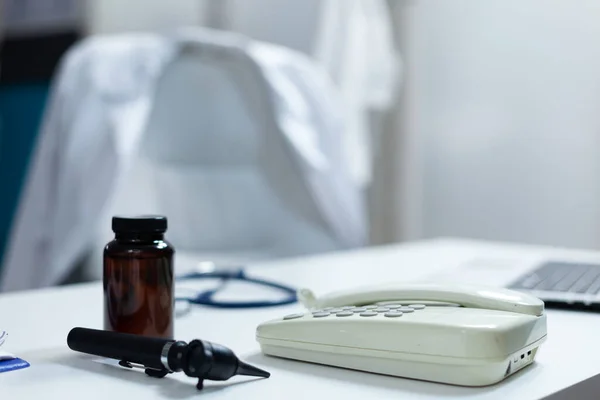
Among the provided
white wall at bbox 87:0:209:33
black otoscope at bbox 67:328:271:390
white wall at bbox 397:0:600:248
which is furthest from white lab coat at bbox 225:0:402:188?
black otoscope at bbox 67:328:271:390

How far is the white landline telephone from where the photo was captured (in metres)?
0.48

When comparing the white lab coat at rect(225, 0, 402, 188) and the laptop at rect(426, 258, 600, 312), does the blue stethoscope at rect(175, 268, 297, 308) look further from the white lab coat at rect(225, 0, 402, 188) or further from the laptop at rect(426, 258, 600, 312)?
the white lab coat at rect(225, 0, 402, 188)

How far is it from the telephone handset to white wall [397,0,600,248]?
5.12 ft

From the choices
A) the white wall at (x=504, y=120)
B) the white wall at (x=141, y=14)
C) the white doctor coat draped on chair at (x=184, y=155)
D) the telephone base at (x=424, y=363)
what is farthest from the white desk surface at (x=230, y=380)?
the white wall at (x=141, y=14)

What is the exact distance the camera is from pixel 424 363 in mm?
496

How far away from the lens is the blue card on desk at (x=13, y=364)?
0.53 m

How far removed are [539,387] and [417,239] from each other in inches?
78.0

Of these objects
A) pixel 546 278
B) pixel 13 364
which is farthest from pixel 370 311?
pixel 546 278

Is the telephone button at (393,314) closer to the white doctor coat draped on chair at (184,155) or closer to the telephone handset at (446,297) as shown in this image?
the telephone handset at (446,297)

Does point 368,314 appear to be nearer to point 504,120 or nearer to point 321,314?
point 321,314

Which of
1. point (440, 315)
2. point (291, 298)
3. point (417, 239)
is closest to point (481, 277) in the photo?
point (291, 298)

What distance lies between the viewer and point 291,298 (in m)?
0.81

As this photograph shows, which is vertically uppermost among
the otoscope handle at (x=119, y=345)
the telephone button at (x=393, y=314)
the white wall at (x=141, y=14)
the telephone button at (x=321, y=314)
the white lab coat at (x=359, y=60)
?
the white wall at (x=141, y=14)

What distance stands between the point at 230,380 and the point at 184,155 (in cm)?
146
